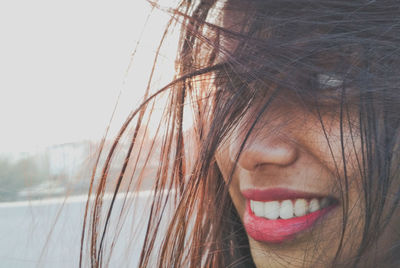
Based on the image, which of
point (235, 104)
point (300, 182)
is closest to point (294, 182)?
point (300, 182)

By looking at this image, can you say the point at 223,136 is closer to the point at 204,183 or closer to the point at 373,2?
the point at 204,183

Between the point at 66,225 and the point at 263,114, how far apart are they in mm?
648

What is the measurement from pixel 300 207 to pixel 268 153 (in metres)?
0.11

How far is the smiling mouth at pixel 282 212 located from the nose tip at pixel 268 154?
0.18 feet

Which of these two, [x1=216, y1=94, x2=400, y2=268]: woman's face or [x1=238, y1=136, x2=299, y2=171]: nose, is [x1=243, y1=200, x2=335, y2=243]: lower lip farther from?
[x1=238, y1=136, x2=299, y2=171]: nose


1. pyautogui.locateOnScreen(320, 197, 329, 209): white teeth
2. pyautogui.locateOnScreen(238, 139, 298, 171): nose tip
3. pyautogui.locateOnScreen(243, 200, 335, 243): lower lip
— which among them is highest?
pyautogui.locateOnScreen(238, 139, 298, 171): nose tip

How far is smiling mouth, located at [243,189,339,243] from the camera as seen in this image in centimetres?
79

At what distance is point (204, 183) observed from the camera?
1.03 m

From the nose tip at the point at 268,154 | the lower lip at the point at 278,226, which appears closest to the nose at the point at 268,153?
the nose tip at the point at 268,154

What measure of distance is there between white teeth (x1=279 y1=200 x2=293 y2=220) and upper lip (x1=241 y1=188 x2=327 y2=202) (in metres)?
0.01

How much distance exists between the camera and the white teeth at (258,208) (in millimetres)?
854

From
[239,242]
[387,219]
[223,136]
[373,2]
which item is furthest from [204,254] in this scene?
[373,2]

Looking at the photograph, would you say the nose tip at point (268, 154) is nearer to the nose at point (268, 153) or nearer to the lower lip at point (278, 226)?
the nose at point (268, 153)

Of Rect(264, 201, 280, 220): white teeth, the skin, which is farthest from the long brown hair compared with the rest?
Rect(264, 201, 280, 220): white teeth
